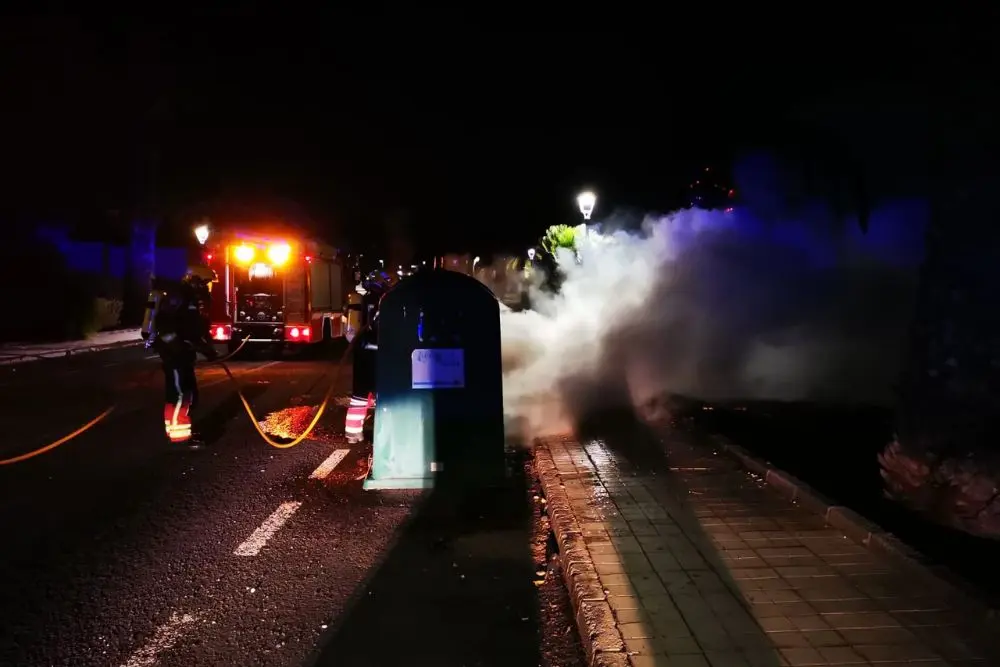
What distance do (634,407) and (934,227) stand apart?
200 inches

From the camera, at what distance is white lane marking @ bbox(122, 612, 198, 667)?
361 centimetres

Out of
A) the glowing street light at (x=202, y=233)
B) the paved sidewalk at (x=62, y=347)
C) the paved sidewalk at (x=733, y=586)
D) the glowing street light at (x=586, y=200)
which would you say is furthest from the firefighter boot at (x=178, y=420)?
the glowing street light at (x=586, y=200)

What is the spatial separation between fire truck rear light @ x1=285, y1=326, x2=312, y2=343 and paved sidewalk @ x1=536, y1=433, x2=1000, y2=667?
491 inches

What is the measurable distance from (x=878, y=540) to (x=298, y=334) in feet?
48.7

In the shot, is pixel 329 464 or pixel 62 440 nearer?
pixel 329 464

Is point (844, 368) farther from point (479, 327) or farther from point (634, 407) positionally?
point (479, 327)

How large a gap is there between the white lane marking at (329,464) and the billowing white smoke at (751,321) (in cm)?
276

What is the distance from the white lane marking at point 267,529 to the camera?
5.08 metres

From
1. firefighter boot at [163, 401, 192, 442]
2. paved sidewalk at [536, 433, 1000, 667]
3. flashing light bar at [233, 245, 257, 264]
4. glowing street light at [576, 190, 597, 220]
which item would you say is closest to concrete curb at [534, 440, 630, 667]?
paved sidewalk at [536, 433, 1000, 667]

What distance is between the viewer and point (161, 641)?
381cm

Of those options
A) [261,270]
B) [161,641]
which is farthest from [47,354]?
[161,641]

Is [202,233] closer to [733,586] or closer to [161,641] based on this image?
[161,641]

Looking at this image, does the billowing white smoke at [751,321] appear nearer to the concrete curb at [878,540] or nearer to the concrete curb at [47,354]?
the concrete curb at [878,540]

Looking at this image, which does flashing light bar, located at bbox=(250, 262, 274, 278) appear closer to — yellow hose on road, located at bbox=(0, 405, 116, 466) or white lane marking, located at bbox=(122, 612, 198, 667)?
yellow hose on road, located at bbox=(0, 405, 116, 466)
